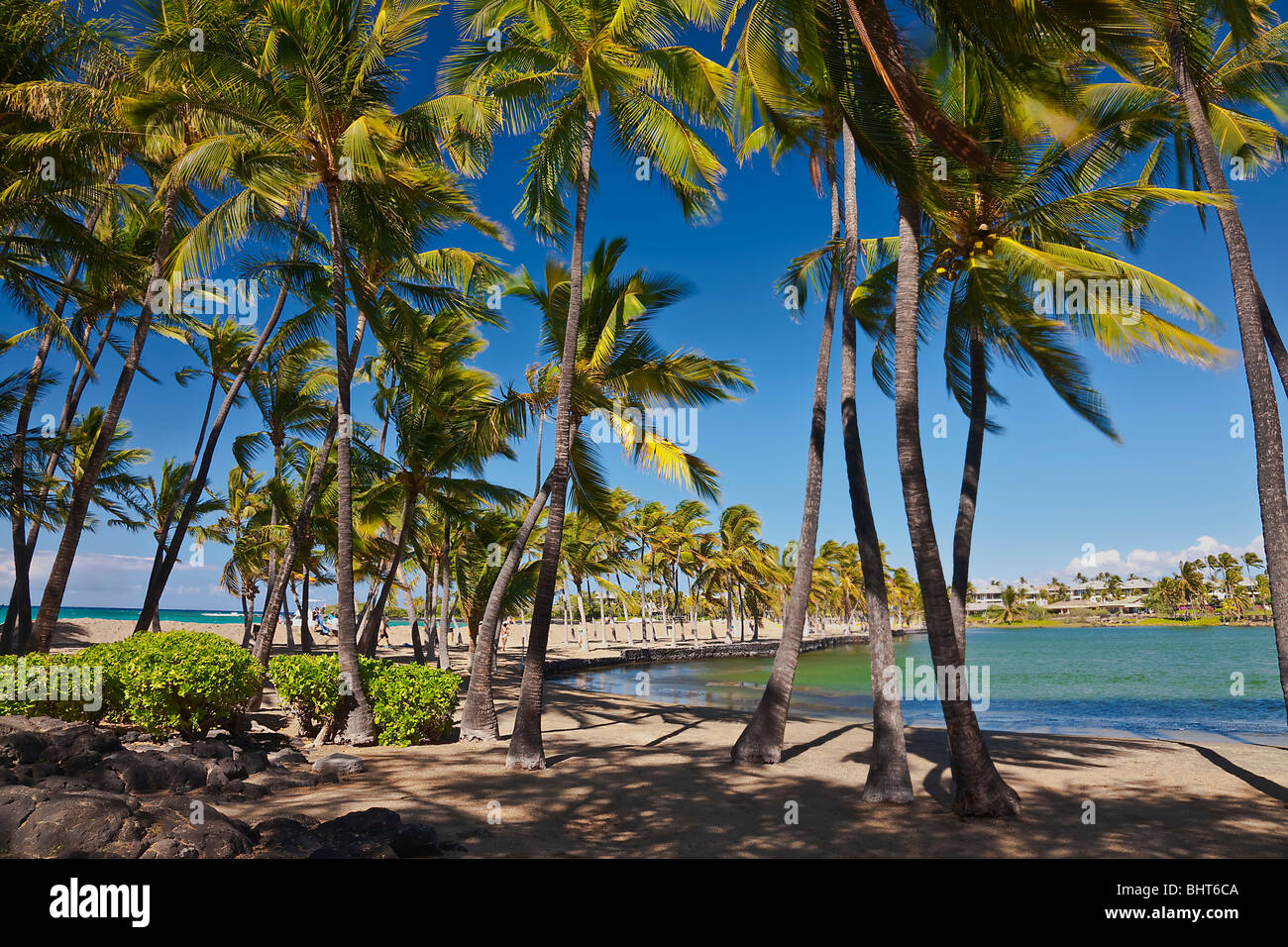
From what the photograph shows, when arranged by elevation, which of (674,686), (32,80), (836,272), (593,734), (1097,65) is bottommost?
(674,686)

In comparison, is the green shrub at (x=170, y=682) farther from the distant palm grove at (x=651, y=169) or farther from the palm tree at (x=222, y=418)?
the palm tree at (x=222, y=418)

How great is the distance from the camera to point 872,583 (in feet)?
33.4

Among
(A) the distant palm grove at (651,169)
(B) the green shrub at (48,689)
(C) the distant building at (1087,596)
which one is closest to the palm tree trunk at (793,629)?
(A) the distant palm grove at (651,169)

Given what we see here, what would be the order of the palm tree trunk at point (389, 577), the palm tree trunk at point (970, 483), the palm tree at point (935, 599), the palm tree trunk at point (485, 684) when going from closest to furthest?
the palm tree at point (935, 599)
the palm tree trunk at point (970, 483)
the palm tree trunk at point (485, 684)
the palm tree trunk at point (389, 577)

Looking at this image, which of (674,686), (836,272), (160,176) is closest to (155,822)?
(836,272)

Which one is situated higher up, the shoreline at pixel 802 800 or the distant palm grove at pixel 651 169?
the distant palm grove at pixel 651 169

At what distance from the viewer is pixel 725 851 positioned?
6.88 metres

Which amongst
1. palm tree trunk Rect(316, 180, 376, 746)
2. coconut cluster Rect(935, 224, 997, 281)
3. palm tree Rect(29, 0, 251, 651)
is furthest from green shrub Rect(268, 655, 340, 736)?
coconut cluster Rect(935, 224, 997, 281)

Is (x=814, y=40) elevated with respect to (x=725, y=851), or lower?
elevated

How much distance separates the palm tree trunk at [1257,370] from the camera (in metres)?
9.20

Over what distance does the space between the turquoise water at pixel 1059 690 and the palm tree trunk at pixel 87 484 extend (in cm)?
1727

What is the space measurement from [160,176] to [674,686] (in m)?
27.1
